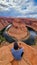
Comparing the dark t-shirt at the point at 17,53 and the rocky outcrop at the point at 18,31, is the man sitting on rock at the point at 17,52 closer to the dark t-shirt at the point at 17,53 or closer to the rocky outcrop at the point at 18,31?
the dark t-shirt at the point at 17,53

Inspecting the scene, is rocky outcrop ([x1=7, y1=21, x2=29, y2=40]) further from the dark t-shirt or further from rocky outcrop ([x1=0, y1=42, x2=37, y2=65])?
the dark t-shirt

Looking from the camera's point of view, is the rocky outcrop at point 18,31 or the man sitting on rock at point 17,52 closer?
the man sitting on rock at point 17,52

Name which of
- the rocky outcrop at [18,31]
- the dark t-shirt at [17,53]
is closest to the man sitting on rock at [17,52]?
the dark t-shirt at [17,53]

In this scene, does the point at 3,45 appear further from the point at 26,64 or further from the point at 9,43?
the point at 26,64

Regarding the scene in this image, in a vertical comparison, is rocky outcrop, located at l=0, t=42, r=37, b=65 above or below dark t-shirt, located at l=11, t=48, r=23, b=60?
below

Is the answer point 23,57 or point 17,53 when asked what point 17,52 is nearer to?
point 17,53

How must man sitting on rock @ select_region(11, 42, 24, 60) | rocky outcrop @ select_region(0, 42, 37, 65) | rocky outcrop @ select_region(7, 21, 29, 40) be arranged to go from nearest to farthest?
man sitting on rock @ select_region(11, 42, 24, 60), rocky outcrop @ select_region(0, 42, 37, 65), rocky outcrop @ select_region(7, 21, 29, 40)

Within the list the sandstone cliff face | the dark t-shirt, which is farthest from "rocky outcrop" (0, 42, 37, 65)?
the sandstone cliff face

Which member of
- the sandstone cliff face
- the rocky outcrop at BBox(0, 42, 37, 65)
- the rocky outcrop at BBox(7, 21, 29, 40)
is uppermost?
the sandstone cliff face
